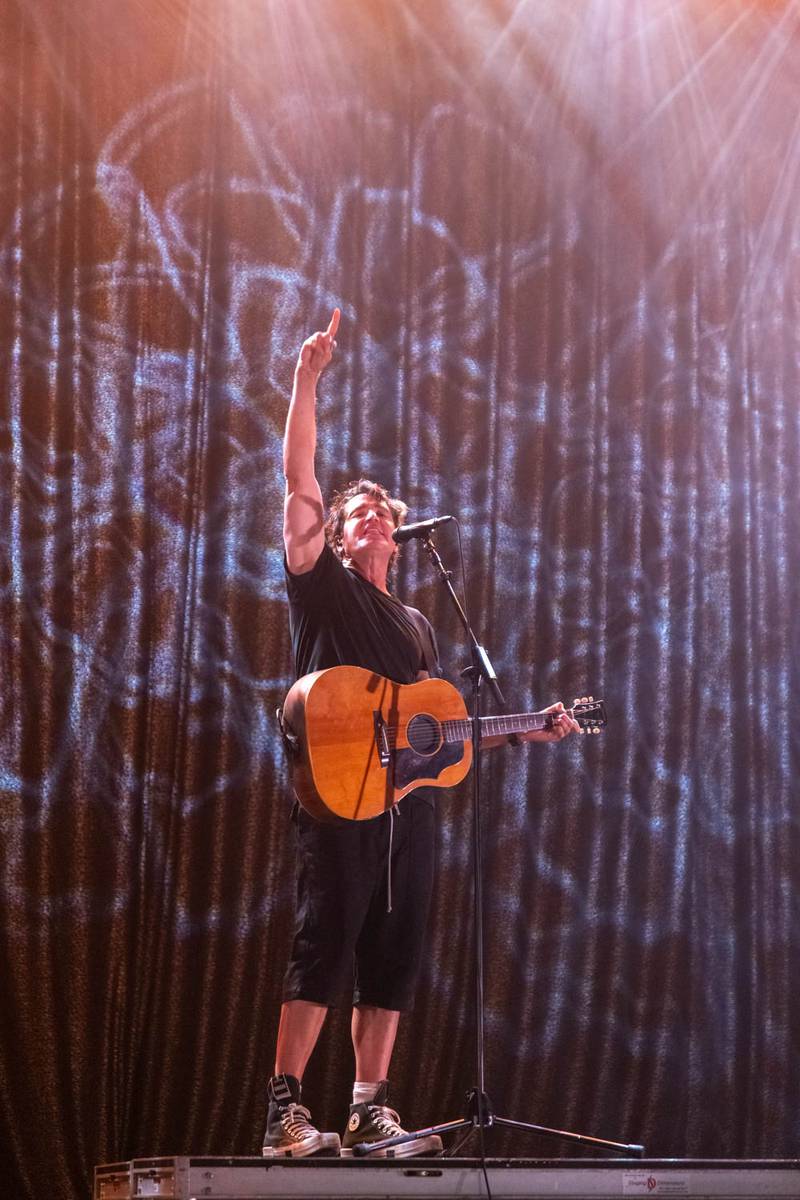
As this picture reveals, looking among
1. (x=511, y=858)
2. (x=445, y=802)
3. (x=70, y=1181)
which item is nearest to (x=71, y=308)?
(x=445, y=802)

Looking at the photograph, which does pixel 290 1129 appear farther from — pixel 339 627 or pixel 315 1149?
pixel 339 627

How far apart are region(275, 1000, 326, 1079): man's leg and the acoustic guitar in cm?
42

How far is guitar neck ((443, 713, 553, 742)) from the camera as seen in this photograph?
3350 millimetres

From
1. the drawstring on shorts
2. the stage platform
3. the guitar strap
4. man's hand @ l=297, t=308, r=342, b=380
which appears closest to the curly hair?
the guitar strap

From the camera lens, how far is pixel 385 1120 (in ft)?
10.1

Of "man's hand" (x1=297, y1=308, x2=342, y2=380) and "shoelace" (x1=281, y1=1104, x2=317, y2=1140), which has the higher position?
"man's hand" (x1=297, y1=308, x2=342, y2=380)

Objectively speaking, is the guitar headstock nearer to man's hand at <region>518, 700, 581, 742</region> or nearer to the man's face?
man's hand at <region>518, 700, 581, 742</region>

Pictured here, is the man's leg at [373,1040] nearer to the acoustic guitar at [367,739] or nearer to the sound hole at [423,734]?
the acoustic guitar at [367,739]

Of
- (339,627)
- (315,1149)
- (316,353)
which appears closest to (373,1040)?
(315,1149)

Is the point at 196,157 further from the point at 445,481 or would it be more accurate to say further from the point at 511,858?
the point at 511,858

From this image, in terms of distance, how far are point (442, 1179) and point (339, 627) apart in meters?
1.29

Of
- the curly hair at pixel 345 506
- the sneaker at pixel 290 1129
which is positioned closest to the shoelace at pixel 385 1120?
the sneaker at pixel 290 1129

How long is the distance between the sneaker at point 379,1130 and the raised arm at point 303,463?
1267 mm

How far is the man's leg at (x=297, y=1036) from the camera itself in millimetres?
3037
